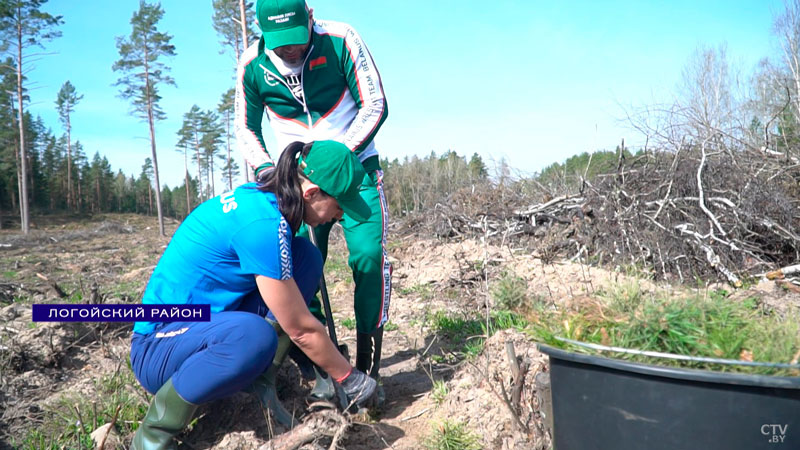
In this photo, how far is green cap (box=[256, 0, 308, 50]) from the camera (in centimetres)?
244

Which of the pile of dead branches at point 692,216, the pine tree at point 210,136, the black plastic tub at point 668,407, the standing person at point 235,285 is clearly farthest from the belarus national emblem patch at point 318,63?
the pine tree at point 210,136

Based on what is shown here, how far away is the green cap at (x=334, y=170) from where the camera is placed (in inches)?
74.4

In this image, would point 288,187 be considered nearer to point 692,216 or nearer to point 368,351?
point 368,351

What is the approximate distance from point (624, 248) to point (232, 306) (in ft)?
13.4

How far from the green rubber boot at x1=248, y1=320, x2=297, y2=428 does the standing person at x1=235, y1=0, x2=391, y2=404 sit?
0.54m

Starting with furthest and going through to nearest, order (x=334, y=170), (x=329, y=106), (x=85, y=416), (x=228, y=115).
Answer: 1. (x=228, y=115)
2. (x=329, y=106)
3. (x=85, y=416)
4. (x=334, y=170)

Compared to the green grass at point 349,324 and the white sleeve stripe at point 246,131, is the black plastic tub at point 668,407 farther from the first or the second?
the green grass at point 349,324

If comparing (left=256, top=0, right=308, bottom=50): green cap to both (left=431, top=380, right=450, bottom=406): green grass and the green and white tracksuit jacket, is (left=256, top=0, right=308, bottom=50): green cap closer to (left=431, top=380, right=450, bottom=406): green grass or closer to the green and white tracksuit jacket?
the green and white tracksuit jacket

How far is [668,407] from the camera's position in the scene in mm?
1223

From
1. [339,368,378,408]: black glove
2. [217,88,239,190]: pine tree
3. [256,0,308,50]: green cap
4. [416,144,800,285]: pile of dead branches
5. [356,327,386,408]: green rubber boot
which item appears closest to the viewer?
[339,368,378,408]: black glove

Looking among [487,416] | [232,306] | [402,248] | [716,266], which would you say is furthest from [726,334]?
[402,248]

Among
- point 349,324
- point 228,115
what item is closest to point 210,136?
point 228,115

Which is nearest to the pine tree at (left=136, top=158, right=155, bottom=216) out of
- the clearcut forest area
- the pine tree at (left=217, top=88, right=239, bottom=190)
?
the pine tree at (left=217, top=88, right=239, bottom=190)

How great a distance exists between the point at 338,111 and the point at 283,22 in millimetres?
563
